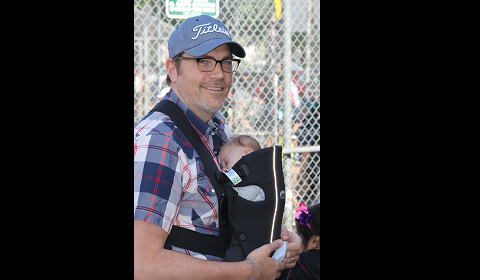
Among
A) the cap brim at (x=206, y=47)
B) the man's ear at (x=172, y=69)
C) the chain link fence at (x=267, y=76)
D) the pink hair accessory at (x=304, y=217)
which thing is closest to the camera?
the cap brim at (x=206, y=47)

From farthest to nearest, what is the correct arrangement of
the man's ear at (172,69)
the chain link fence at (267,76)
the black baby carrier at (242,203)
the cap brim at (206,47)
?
1. the chain link fence at (267,76)
2. the man's ear at (172,69)
3. the cap brim at (206,47)
4. the black baby carrier at (242,203)

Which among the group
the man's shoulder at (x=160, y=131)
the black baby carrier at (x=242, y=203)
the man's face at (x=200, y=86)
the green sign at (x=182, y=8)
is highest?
the green sign at (x=182, y=8)

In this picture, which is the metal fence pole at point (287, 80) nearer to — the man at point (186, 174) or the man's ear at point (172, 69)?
the man at point (186, 174)

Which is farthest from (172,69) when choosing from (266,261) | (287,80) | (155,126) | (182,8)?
(287,80)

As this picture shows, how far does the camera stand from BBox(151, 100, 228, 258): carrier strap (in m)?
1.45

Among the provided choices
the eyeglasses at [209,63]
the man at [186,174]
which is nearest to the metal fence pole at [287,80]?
the man at [186,174]

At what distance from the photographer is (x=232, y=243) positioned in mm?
1591

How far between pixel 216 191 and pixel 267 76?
266cm

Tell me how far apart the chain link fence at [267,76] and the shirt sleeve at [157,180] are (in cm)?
239

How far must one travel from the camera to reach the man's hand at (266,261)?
5.09 feet
